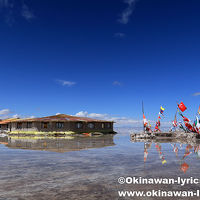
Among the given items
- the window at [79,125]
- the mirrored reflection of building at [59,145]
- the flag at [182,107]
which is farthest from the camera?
the window at [79,125]

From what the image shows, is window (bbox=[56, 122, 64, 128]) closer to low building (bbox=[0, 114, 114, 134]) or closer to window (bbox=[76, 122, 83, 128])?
low building (bbox=[0, 114, 114, 134])

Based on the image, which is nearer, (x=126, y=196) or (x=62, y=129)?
(x=126, y=196)

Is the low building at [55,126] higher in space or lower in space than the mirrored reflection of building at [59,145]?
higher

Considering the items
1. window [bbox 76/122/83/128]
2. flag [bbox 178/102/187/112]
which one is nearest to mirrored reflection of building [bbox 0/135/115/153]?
flag [bbox 178/102/187/112]

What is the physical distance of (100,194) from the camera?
7.77 metres

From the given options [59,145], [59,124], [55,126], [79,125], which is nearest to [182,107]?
[59,145]

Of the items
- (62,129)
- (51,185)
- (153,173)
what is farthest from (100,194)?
(62,129)

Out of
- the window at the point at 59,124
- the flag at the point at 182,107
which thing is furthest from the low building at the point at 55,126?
the flag at the point at 182,107

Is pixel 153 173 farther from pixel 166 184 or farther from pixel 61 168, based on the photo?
pixel 61 168

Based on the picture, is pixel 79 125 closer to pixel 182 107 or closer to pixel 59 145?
pixel 182 107

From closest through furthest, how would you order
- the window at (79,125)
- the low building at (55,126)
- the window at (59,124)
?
the low building at (55,126)
the window at (59,124)
the window at (79,125)

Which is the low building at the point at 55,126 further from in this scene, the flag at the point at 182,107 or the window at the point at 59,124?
Answer: the flag at the point at 182,107

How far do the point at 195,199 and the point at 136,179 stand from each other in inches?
122

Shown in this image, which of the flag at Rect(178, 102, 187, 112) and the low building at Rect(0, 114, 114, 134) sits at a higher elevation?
the flag at Rect(178, 102, 187, 112)
